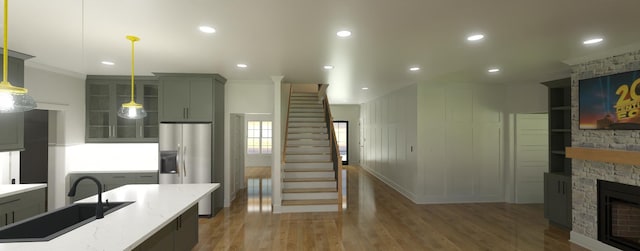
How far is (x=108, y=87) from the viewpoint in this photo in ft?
18.6

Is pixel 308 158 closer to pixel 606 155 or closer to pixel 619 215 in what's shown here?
pixel 606 155

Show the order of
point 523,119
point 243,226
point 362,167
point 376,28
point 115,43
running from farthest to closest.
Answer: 1. point 362,167
2. point 523,119
3. point 243,226
4. point 115,43
5. point 376,28

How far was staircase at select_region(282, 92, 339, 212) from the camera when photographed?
579 centimetres

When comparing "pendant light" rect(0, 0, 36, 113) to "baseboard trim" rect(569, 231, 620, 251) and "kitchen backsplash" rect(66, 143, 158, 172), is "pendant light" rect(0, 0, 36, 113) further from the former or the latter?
"baseboard trim" rect(569, 231, 620, 251)

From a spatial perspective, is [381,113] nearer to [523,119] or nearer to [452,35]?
[523,119]

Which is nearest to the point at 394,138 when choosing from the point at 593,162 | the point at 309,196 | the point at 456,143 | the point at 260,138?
the point at 456,143

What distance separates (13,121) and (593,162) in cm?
775

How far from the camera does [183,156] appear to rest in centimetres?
530

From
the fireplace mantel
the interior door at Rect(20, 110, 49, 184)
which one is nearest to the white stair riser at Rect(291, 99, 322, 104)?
the interior door at Rect(20, 110, 49, 184)

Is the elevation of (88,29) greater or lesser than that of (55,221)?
greater

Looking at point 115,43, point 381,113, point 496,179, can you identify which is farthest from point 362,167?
point 115,43

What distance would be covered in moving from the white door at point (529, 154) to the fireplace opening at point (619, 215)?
2502mm

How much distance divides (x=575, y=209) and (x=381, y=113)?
5.28 metres

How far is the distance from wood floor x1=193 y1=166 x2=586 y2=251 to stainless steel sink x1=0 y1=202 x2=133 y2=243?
5.29ft
